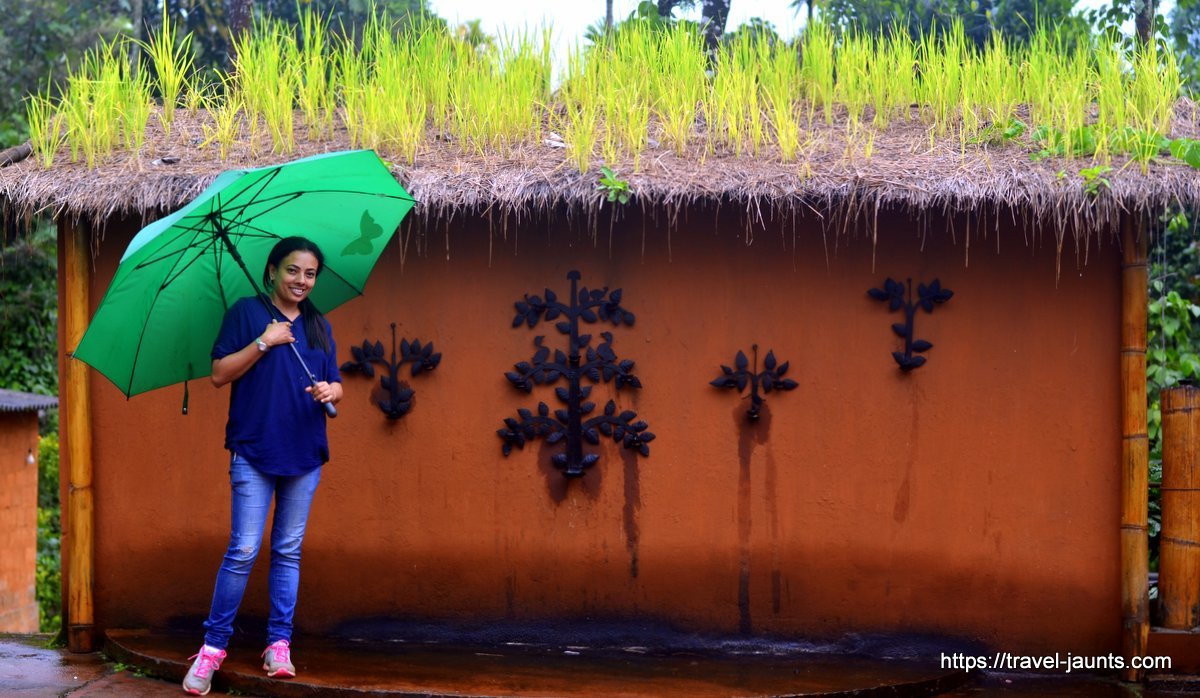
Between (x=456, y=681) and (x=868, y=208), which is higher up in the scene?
(x=868, y=208)

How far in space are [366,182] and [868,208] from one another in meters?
2.03

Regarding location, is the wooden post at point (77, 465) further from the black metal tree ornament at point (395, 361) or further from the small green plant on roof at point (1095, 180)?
the small green plant on roof at point (1095, 180)

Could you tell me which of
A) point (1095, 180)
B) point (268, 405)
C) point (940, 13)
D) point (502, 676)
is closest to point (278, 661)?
point (502, 676)

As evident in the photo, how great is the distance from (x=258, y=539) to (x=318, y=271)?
0.94 metres

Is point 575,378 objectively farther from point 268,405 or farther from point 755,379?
point 268,405

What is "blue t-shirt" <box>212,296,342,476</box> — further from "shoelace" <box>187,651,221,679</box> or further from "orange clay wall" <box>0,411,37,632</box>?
"orange clay wall" <box>0,411,37,632</box>

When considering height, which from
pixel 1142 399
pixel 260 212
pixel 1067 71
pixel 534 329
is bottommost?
pixel 1142 399

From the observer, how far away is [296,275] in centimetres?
376

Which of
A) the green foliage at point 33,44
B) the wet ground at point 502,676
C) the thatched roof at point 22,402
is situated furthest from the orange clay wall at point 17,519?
the wet ground at point 502,676

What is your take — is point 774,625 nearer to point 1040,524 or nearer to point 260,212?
point 1040,524

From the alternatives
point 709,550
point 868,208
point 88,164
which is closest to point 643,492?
point 709,550

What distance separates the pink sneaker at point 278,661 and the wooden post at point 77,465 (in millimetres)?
1180

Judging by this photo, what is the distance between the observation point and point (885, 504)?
15.2 ft

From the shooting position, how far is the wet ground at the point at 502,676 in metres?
4.02
